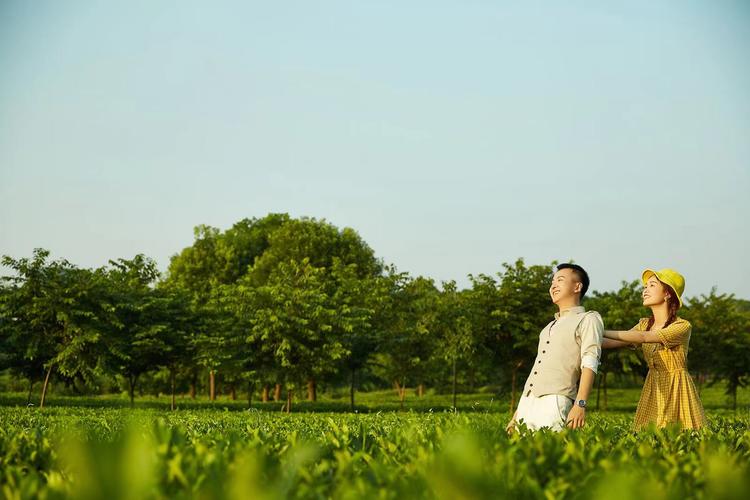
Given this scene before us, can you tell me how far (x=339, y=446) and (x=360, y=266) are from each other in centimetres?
4945

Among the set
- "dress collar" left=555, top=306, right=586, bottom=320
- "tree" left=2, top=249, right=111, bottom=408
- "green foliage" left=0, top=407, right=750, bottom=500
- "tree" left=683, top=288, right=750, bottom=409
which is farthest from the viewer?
"tree" left=683, top=288, right=750, bottom=409

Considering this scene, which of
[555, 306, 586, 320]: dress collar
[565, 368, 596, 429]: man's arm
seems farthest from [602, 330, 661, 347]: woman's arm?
[565, 368, 596, 429]: man's arm

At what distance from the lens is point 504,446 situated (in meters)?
3.09

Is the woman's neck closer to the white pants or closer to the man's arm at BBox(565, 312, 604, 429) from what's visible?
the man's arm at BBox(565, 312, 604, 429)

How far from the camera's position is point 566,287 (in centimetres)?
654

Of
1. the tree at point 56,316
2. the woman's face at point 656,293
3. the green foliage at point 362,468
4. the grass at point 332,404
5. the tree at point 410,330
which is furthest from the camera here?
the tree at point 410,330

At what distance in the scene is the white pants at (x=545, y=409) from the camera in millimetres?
6098

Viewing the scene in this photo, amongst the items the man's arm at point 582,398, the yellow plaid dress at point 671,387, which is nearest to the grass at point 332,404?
the yellow plaid dress at point 671,387

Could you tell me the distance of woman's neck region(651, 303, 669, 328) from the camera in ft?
22.8

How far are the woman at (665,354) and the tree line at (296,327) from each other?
2243 cm

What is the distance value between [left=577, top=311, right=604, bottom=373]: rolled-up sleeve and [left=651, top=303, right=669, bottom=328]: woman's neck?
3.27 feet

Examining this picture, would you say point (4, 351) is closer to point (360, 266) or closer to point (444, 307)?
point (444, 307)

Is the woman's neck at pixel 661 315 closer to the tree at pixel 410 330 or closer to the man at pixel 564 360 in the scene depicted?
the man at pixel 564 360

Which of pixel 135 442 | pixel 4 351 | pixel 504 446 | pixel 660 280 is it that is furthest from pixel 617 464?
pixel 4 351
